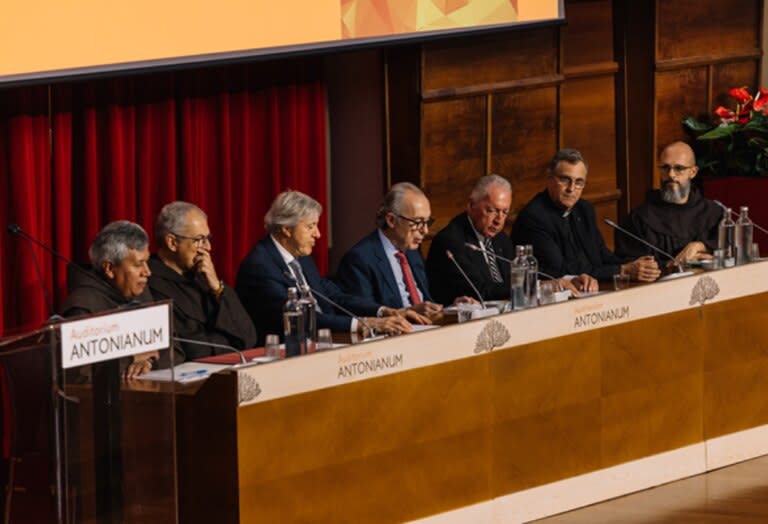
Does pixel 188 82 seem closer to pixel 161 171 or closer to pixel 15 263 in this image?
pixel 161 171

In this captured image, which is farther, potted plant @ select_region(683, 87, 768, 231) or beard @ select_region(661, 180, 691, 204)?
potted plant @ select_region(683, 87, 768, 231)

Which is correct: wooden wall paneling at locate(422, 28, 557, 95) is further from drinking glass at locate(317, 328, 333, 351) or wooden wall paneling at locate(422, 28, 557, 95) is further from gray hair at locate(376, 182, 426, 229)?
drinking glass at locate(317, 328, 333, 351)

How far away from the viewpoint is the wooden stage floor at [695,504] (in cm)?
574

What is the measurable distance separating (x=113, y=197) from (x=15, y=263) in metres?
A: 0.56

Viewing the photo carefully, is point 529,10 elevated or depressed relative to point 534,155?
elevated

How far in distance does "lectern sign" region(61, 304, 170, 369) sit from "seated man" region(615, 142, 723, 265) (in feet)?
11.7

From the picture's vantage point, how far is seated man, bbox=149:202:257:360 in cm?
566

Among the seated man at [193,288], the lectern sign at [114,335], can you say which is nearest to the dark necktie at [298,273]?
the seated man at [193,288]

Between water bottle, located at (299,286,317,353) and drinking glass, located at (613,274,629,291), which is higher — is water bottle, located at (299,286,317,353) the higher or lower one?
the lower one

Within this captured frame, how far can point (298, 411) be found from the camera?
16.3ft

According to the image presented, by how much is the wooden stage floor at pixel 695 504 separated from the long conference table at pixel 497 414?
59 mm

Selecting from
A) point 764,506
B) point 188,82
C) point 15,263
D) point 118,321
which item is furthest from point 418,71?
point 118,321

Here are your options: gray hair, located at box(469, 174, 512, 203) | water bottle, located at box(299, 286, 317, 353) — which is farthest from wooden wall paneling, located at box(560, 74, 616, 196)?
water bottle, located at box(299, 286, 317, 353)

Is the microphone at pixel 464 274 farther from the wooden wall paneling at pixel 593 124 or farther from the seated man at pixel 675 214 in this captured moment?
the wooden wall paneling at pixel 593 124
